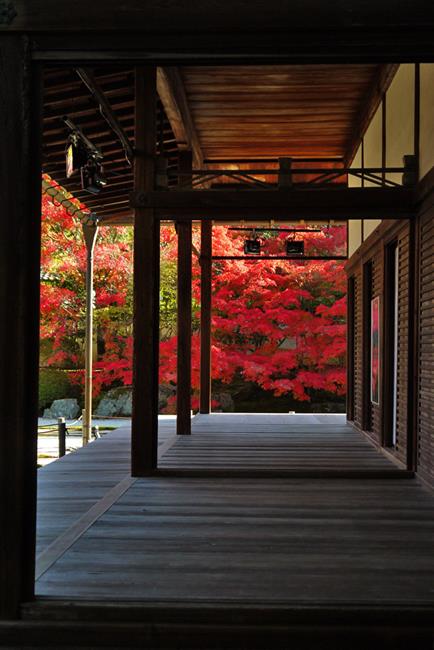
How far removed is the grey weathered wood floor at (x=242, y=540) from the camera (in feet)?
9.26

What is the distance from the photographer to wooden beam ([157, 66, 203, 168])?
6.23 m

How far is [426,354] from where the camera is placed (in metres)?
5.13

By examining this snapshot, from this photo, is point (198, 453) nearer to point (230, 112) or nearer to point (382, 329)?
point (382, 329)

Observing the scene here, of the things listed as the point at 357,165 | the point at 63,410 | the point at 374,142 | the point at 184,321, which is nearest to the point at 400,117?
the point at 374,142

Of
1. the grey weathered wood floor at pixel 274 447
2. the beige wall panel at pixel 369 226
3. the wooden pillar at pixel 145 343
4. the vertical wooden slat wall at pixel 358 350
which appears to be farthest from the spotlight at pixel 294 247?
the wooden pillar at pixel 145 343

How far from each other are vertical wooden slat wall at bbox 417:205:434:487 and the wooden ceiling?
218cm

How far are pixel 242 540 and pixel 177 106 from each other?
472 cm

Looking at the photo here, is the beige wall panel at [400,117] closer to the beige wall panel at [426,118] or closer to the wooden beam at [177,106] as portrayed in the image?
the beige wall panel at [426,118]

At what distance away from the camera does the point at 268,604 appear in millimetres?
2609

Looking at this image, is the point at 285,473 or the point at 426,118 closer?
the point at 426,118

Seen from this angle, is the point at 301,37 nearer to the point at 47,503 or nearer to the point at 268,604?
the point at 268,604

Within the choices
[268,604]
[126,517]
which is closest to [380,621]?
[268,604]

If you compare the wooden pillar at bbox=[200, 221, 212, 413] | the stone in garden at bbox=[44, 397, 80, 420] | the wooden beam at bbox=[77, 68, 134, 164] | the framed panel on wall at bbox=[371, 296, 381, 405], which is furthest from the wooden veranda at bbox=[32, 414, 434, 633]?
the stone in garden at bbox=[44, 397, 80, 420]

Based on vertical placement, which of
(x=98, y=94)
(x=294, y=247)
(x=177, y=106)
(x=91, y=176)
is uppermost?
(x=177, y=106)
